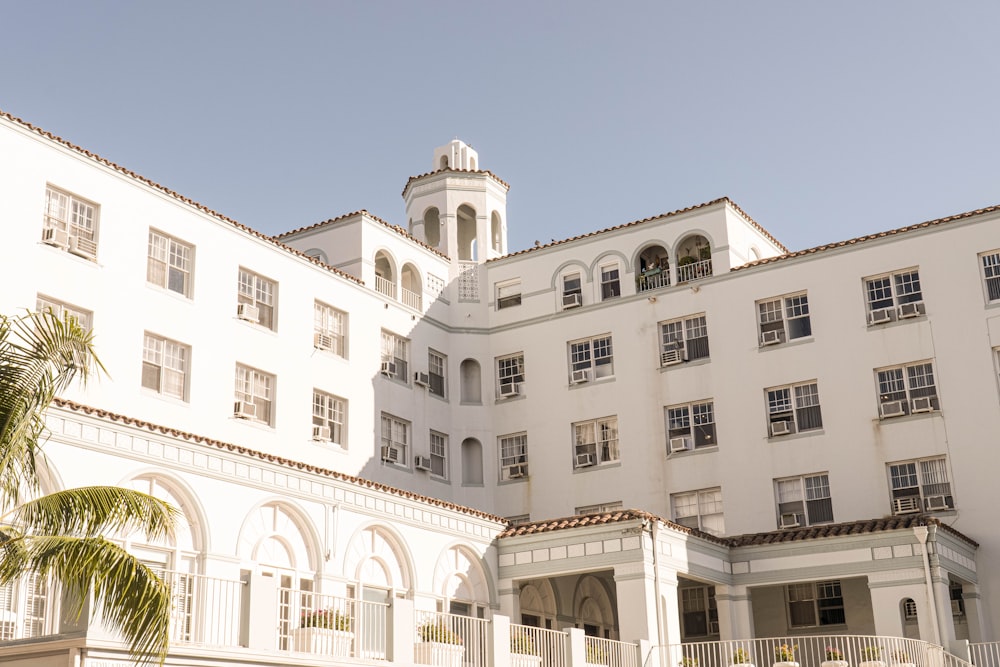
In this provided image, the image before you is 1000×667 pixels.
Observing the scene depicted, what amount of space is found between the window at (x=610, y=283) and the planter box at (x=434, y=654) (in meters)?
18.3

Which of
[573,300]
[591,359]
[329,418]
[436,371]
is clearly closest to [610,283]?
[573,300]

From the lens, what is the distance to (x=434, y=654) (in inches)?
877

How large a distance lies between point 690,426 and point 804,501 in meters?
4.00

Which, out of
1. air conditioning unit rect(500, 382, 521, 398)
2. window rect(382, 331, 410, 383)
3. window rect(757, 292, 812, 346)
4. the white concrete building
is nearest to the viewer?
the white concrete building

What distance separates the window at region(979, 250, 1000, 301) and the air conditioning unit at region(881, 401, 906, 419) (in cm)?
367

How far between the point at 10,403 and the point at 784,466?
24.1 metres

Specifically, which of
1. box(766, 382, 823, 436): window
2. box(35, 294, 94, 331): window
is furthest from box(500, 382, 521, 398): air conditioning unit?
box(35, 294, 94, 331): window

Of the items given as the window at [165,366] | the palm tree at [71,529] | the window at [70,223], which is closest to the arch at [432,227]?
the window at [165,366]

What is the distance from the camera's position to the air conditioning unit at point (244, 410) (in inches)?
1224

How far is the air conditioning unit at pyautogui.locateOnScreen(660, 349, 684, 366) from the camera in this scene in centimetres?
3691

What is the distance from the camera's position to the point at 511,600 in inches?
1180

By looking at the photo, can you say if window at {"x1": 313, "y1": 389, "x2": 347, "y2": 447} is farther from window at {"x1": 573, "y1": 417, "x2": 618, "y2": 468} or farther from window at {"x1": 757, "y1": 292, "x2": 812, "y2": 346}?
window at {"x1": 757, "y1": 292, "x2": 812, "y2": 346}

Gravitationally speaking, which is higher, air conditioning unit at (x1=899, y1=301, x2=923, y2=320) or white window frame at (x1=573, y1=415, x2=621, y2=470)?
air conditioning unit at (x1=899, y1=301, x2=923, y2=320)

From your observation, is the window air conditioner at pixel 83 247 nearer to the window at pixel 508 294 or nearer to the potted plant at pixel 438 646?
the potted plant at pixel 438 646
